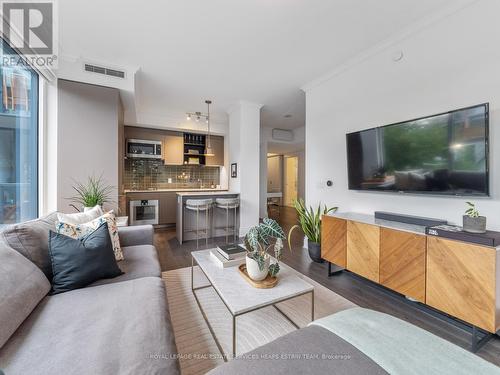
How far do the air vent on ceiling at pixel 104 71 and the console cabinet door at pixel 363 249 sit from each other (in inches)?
144

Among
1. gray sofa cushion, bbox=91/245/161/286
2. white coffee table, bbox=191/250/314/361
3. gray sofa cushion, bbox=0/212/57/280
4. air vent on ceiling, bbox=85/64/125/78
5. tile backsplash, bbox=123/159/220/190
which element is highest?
air vent on ceiling, bbox=85/64/125/78

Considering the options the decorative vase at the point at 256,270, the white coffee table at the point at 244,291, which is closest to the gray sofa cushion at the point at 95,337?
the white coffee table at the point at 244,291

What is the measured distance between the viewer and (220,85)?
3621 millimetres

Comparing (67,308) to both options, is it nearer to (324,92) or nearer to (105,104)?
(105,104)

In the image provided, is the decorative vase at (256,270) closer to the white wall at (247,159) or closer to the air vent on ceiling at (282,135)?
the white wall at (247,159)

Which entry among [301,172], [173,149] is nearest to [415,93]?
[173,149]

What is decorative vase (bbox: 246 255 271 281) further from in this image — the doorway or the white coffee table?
the doorway

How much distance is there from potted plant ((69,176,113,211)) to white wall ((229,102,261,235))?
2.29 metres

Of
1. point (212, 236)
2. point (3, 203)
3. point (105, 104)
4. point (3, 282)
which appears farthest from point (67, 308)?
point (212, 236)

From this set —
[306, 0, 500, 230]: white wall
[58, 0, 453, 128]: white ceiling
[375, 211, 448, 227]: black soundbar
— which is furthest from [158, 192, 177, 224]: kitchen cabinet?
[375, 211, 448, 227]: black soundbar

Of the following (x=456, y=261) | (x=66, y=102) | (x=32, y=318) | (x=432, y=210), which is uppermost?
(x=66, y=102)

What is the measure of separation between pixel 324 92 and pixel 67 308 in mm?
3674

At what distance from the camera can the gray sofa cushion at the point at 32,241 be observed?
1298mm

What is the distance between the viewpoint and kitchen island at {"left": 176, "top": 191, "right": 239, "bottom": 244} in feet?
12.9
